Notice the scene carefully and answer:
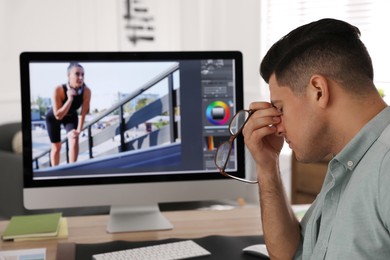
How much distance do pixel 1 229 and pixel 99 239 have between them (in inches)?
14.2

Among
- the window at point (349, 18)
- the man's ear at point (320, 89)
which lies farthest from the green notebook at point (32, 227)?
the window at point (349, 18)

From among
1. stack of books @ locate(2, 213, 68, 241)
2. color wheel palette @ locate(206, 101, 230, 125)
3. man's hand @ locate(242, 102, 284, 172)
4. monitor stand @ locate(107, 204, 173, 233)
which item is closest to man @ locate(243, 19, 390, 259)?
man's hand @ locate(242, 102, 284, 172)

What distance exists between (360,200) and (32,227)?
1100 mm

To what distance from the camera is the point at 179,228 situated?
6.08 feet

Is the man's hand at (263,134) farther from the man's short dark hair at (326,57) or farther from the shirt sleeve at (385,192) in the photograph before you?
the shirt sleeve at (385,192)

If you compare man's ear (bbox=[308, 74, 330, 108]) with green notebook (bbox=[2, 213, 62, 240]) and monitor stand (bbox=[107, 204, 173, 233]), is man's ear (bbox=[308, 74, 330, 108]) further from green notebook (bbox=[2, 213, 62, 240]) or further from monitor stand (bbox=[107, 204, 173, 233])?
green notebook (bbox=[2, 213, 62, 240])

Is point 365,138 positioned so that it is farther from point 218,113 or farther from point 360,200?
point 218,113

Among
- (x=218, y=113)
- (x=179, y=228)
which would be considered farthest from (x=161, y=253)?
(x=218, y=113)

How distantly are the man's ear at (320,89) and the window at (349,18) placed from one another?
221 cm

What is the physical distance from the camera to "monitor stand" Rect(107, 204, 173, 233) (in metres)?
1.83

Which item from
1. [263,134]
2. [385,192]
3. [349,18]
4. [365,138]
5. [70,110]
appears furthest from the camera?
[349,18]

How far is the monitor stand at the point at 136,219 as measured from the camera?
1825 mm

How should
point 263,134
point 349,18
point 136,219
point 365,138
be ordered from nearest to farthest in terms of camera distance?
point 365,138 < point 263,134 < point 136,219 < point 349,18

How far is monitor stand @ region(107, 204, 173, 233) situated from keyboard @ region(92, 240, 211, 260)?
0.20 m
